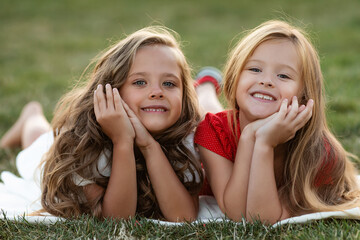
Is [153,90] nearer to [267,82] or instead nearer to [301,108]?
[267,82]

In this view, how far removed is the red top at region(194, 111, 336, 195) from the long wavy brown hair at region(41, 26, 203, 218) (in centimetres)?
9

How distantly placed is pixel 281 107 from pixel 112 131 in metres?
0.98

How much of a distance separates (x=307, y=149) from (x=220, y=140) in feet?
1.75

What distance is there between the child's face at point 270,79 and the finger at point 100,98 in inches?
32.6

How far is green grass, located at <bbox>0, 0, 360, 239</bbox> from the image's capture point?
2430 millimetres

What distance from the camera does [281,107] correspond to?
2.55m

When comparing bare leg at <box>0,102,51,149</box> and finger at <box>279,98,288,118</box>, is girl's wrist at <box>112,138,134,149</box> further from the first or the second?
bare leg at <box>0,102,51,149</box>

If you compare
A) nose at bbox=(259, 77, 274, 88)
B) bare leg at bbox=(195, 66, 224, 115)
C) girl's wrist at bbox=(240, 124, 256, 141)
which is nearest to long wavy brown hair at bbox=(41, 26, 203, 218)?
girl's wrist at bbox=(240, 124, 256, 141)

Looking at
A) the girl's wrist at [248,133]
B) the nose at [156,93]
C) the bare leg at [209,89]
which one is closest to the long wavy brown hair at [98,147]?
the nose at [156,93]

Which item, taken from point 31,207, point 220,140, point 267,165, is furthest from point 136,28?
point 267,165

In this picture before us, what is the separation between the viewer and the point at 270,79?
2.62 metres

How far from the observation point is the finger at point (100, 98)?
268 centimetres

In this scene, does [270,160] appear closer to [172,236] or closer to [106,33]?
[172,236]

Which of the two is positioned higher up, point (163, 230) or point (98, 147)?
point (98, 147)
